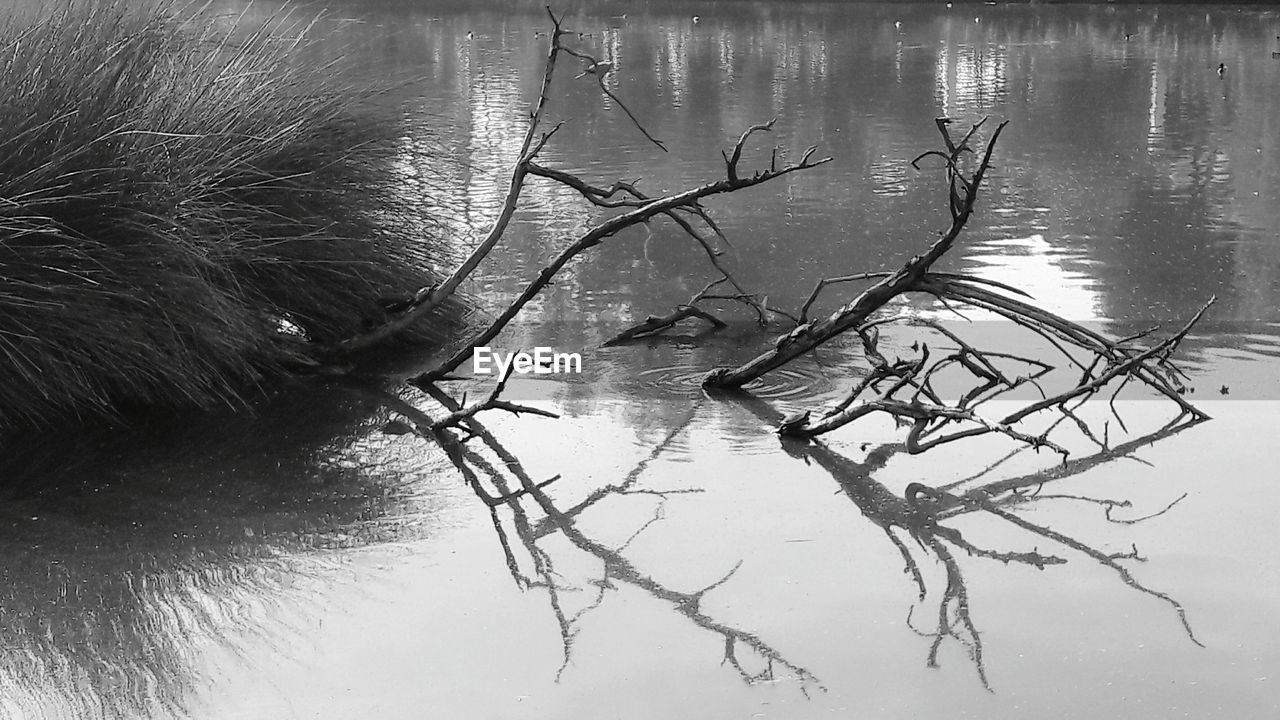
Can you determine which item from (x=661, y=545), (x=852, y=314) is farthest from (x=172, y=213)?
(x=852, y=314)

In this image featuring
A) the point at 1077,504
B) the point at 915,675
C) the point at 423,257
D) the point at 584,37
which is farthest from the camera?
the point at 584,37

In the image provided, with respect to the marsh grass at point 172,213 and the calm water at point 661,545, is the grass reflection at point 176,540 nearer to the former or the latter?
the calm water at point 661,545

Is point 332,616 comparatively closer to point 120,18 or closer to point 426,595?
point 426,595

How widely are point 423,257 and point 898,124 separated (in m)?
6.50

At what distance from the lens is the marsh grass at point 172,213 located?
404 cm

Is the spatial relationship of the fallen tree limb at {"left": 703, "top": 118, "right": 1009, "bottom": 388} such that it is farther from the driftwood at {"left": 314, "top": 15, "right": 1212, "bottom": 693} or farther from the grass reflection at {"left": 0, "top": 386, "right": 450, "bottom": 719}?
the grass reflection at {"left": 0, "top": 386, "right": 450, "bottom": 719}

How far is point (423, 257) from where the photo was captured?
5059mm

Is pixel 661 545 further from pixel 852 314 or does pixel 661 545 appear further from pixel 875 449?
pixel 852 314

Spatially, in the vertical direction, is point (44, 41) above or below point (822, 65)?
above

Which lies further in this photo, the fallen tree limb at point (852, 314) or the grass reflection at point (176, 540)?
the fallen tree limb at point (852, 314)

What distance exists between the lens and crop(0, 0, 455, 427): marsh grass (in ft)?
13.3

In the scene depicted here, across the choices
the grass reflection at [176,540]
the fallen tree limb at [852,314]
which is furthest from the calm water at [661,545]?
the fallen tree limb at [852,314]

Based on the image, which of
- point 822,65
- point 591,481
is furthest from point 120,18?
point 822,65

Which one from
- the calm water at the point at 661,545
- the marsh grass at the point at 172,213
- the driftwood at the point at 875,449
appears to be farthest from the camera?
the marsh grass at the point at 172,213
